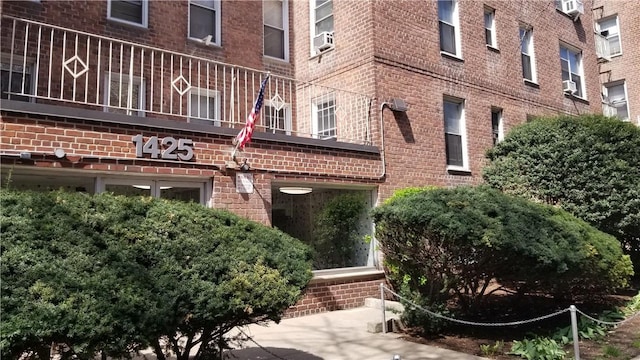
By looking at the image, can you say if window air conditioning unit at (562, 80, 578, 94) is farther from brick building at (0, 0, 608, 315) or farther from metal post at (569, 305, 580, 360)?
metal post at (569, 305, 580, 360)

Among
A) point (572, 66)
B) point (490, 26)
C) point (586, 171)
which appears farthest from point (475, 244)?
point (572, 66)

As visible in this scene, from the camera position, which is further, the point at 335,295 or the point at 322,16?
the point at 322,16

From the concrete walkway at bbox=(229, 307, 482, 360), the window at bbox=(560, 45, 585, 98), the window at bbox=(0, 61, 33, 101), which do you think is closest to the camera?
the concrete walkway at bbox=(229, 307, 482, 360)

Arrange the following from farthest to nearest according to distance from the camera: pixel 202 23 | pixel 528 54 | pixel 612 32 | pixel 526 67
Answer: pixel 612 32, pixel 528 54, pixel 526 67, pixel 202 23

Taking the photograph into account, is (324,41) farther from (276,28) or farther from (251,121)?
(251,121)

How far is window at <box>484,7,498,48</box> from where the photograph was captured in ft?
45.6

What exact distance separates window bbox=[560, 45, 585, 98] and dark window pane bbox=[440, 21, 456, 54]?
5.78 meters

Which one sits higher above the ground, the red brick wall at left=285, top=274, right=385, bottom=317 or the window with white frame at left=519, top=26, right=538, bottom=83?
the window with white frame at left=519, top=26, right=538, bottom=83

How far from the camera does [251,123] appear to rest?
24.2 ft

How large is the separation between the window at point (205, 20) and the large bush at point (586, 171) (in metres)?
7.89

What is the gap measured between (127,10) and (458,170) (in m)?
8.56

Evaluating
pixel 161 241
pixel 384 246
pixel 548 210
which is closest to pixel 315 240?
pixel 384 246

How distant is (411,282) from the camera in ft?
24.1

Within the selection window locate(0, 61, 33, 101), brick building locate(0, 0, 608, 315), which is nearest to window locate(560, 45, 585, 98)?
brick building locate(0, 0, 608, 315)
